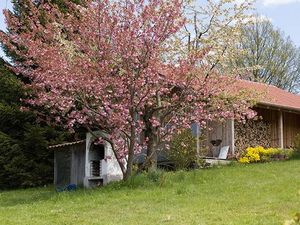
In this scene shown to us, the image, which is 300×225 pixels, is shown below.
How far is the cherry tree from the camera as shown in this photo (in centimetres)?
1346

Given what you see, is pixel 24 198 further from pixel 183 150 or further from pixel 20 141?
pixel 20 141

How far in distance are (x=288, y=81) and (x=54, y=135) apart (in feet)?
77.0

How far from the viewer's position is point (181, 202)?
1067cm

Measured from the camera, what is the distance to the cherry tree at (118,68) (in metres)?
13.5

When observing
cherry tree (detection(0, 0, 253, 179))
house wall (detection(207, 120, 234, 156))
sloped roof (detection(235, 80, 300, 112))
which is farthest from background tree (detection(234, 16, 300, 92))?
cherry tree (detection(0, 0, 253, 179))

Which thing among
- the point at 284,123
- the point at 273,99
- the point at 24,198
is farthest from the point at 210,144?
the point at 24,198

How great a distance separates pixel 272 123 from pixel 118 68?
10.1 m

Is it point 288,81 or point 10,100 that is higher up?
point 288,81

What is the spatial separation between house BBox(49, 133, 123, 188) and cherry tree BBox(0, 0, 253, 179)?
1.96 m

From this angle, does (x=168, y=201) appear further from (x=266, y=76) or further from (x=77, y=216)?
(x=266, y=76)

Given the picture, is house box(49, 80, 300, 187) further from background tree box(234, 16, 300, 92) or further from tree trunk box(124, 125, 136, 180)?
background tree box(234, 16, 300, 92)

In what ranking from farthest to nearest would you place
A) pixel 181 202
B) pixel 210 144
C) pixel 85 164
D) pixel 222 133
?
pixel 210 144
pixel 222 133
pixel 85 164
pixel 181 202

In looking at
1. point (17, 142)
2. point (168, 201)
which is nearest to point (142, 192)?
point (168, 201)

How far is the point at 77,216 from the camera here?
977cm
